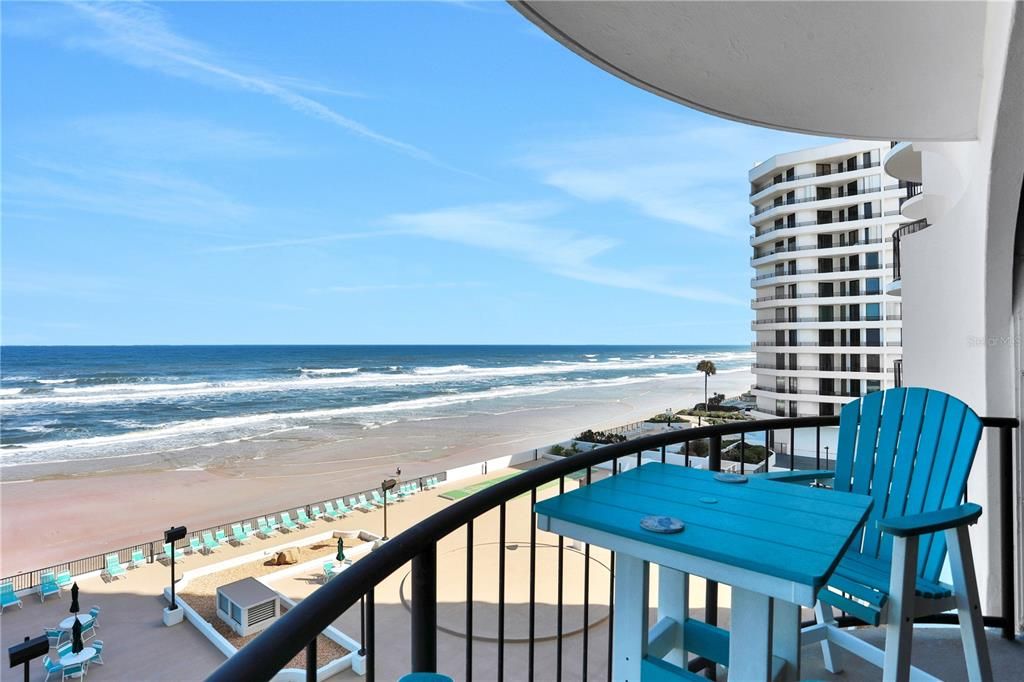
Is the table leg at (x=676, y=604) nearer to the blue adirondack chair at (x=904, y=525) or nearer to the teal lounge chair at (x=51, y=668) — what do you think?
the blue adirondack chair at (x=904, y=525)

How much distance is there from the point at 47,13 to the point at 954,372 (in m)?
38.8

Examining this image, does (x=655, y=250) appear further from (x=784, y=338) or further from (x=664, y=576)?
(x=664, y=576)

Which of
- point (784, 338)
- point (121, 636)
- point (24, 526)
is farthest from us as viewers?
point (784, 338)

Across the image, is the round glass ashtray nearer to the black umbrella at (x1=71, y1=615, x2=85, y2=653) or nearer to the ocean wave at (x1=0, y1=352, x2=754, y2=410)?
the black umbrella at (x1=71, y1=615, x2=85, y2=653)

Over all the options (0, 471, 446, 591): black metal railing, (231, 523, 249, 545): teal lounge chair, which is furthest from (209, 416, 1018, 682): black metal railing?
(0, 471, 446, 591): black metal railing

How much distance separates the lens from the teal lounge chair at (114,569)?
976cm

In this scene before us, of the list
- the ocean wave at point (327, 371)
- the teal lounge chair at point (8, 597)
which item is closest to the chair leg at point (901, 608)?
the teal lounge chair at point (8, 597)

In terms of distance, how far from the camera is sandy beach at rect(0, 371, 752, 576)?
12448 mm

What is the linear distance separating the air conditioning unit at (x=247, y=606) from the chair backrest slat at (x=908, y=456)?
753cm

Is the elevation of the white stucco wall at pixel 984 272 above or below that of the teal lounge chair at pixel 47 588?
above

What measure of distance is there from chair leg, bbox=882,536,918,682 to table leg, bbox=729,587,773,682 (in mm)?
420

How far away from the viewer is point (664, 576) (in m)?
1.78

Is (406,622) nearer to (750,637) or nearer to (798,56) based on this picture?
(750,637)

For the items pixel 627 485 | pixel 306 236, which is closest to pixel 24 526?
pixel 627 485
